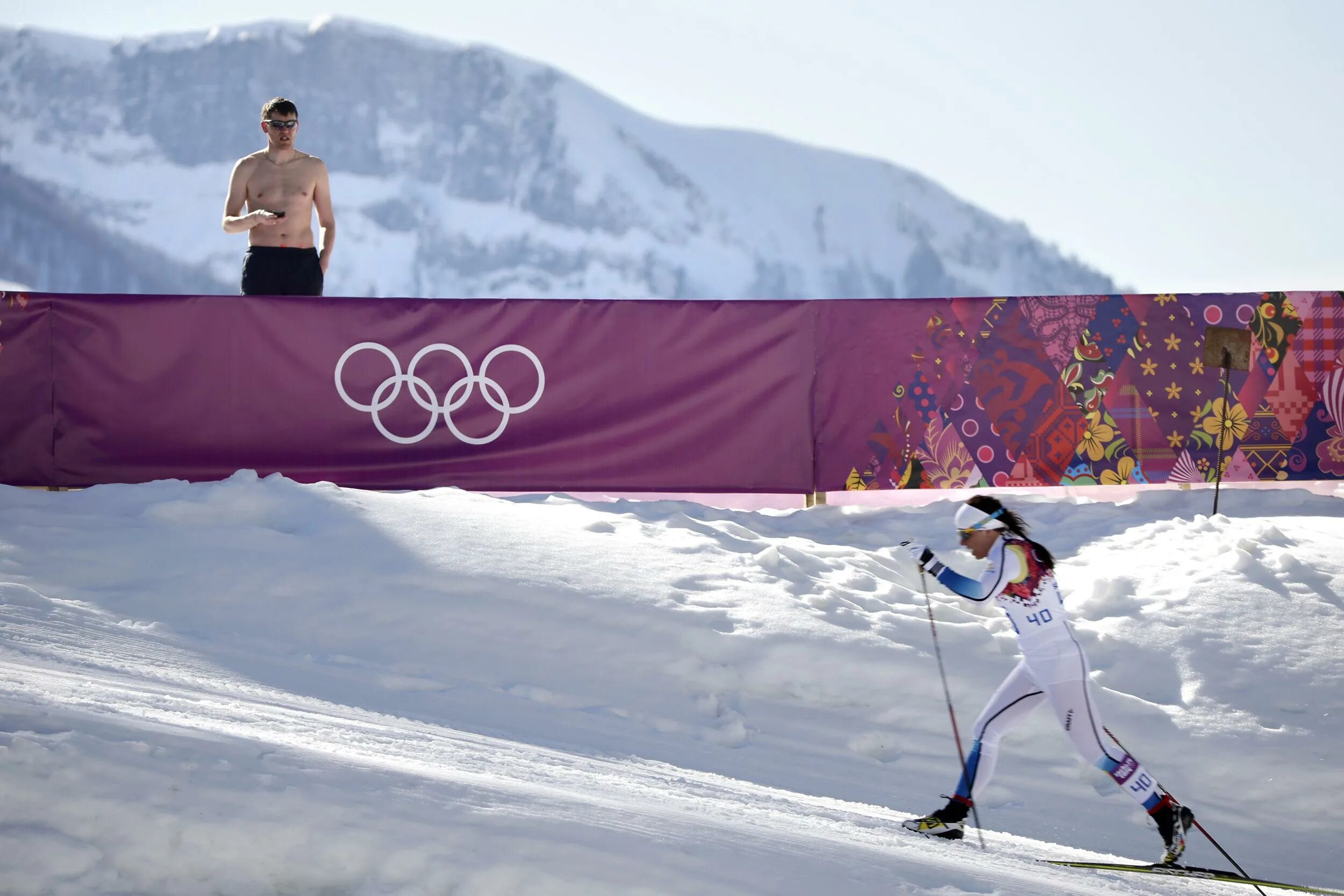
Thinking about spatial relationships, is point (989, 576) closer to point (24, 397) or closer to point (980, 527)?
point (980, 527)

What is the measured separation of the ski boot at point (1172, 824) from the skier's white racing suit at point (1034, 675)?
37mm

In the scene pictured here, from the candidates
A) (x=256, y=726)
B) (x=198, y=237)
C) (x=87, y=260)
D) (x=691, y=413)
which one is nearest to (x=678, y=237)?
(x=198, y=237)

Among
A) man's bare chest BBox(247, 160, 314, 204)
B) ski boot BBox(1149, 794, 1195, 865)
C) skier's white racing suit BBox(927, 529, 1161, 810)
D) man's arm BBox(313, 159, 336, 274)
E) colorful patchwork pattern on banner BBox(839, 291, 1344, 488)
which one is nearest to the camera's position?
ski boot BBox(1149, 794, 1195, 865)

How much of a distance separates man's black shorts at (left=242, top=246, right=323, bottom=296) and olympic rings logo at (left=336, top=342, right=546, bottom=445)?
0.68 m

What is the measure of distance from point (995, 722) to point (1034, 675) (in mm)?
265

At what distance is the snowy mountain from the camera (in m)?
74.1

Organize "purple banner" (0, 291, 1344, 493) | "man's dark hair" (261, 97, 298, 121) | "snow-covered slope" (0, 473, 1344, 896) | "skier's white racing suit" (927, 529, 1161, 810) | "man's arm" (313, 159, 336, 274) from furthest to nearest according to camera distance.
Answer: "purple banner" (0, 291, 1344, 493), "man's arm" (313, 159, 336, 274), "man's dark hair" (261, 97, 298, 121), "skier's white racing suit" (927, 529, 1161, 810), "snow-covered slope" (0, 473, 1344, 896)

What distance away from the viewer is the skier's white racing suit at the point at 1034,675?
4.91 meters

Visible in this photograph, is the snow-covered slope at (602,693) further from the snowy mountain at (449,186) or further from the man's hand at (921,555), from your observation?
the snowy mountain at (449,186)

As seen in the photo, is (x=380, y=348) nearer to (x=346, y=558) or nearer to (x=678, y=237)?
(x=346, y=558)

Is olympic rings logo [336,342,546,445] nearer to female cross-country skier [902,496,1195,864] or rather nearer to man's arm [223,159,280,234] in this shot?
man's arm [223,159,280,234]

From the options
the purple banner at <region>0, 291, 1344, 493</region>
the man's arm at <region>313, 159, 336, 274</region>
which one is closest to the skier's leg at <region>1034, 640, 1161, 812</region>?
the purple banner at <region>0, 291, 1344, 493</region>

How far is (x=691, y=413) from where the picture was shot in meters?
9.69

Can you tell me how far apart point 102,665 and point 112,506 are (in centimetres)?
297
